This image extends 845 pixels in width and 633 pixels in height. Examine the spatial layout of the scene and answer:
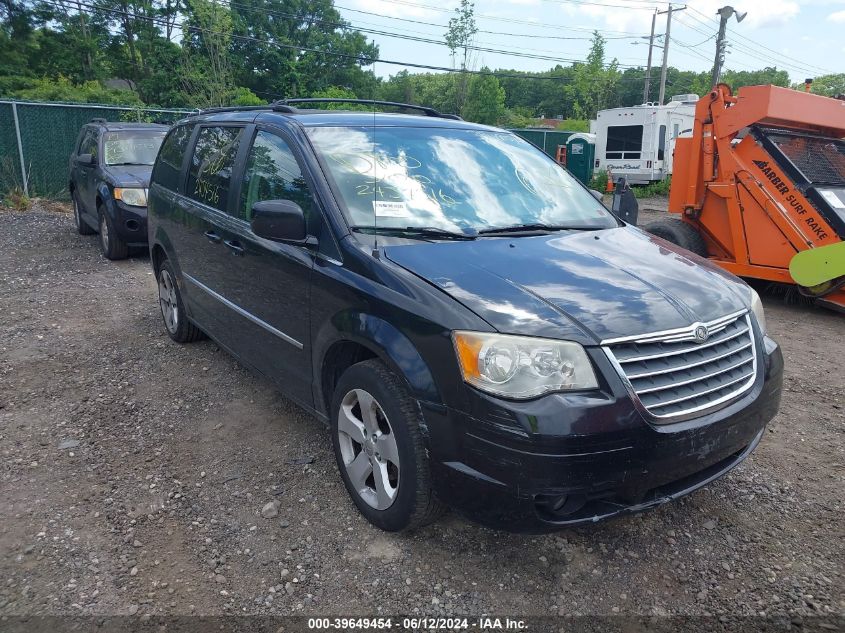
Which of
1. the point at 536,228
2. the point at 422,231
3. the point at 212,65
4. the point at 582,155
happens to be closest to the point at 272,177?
the point at 422,231

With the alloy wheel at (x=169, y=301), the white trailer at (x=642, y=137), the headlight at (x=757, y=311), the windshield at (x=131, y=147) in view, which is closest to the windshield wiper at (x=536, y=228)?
the headlight at (x=757, y=311)

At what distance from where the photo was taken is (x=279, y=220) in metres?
3.02

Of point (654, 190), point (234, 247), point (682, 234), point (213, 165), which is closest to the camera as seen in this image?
point (234, 247)

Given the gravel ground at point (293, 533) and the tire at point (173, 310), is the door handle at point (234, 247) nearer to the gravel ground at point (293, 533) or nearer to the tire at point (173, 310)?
the gravel ground at point (293, 533)

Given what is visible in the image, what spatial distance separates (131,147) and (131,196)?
1.50 meters

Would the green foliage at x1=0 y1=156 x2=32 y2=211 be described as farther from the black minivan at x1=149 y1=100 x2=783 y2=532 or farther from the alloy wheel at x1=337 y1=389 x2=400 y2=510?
the alloy wheel at x1=337 y1=389 x2=400 y2=510

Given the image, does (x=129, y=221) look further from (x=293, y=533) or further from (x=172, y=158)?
(x=293, y=533)

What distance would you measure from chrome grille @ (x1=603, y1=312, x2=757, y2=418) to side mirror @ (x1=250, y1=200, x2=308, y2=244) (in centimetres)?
154

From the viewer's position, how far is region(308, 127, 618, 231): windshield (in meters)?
3.20

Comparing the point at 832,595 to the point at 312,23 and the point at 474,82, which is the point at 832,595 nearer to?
the point at 474,82

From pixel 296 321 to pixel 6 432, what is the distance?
2.11 metres

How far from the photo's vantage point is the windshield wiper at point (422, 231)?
305 centimetres

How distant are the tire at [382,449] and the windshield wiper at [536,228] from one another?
0.96m

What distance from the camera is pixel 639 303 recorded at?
8.54 feet
